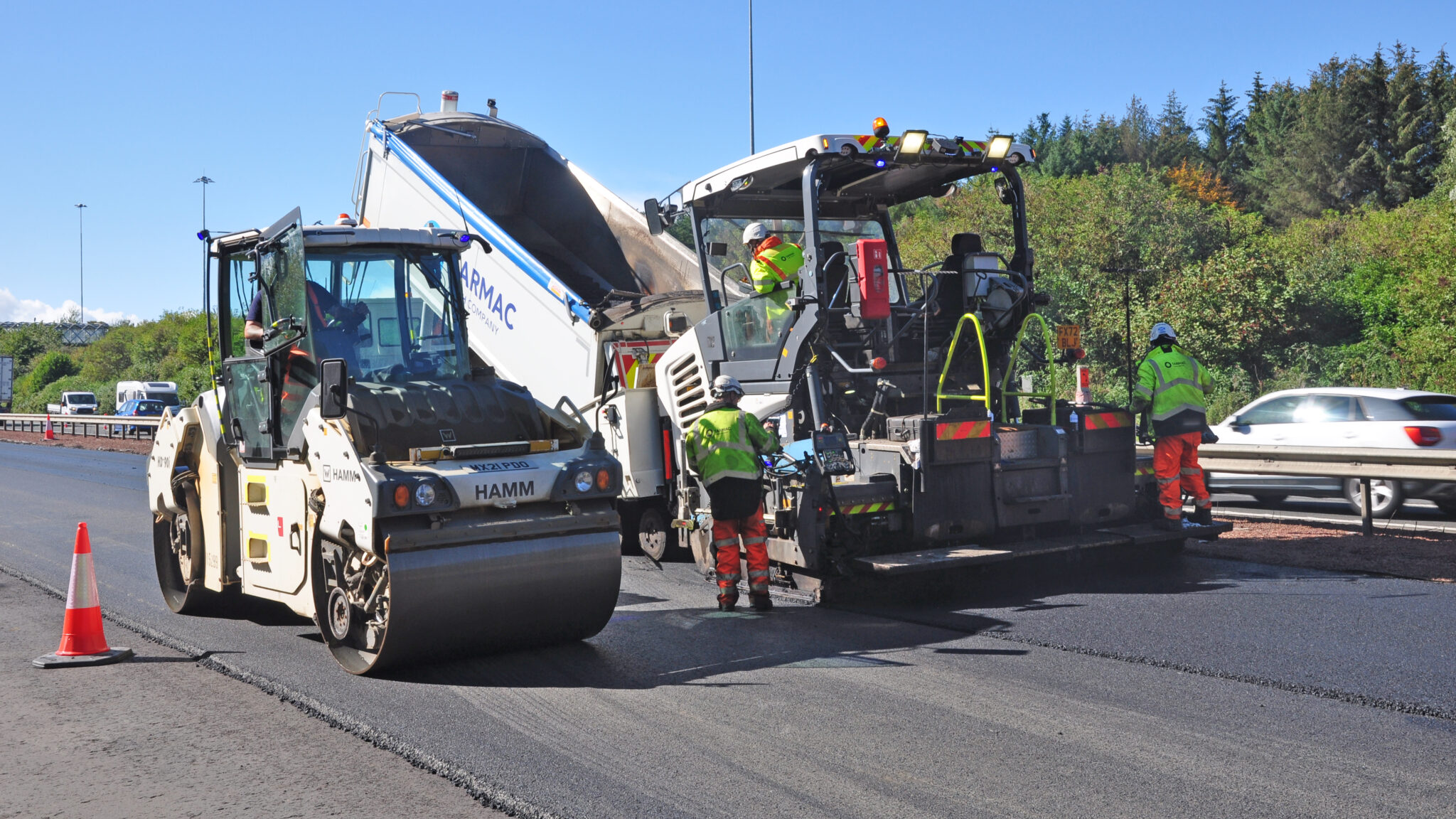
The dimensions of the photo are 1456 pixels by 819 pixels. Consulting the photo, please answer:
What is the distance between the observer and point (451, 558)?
5527 mm

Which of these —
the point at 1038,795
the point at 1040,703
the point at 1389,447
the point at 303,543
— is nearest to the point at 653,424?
the point at 303,543

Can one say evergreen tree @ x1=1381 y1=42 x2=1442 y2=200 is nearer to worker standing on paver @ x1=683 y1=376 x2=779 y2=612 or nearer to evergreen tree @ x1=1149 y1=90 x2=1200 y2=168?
evergreen tree @ x1=1149 y1=90 x2=1200 y2=168

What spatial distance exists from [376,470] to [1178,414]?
6064mm

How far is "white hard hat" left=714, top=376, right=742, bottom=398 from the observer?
7355 mm

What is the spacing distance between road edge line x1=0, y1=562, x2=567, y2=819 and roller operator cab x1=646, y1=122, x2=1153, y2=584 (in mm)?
2973

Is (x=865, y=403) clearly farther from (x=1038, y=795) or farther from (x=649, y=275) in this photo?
(x=1038, y=795)

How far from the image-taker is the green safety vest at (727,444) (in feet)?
23.7

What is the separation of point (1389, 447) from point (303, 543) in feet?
31.4

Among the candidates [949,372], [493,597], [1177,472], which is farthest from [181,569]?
[1177,472]

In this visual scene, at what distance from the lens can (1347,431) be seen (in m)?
11.3

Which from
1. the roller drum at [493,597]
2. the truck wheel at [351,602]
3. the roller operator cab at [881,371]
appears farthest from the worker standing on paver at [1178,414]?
the truck wheel at [351,602]

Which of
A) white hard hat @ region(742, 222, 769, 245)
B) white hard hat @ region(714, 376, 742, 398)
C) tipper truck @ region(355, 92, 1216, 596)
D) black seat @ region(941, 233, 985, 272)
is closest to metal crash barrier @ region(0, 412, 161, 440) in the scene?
tipper truck @ region(355, 92, 1216, 596)

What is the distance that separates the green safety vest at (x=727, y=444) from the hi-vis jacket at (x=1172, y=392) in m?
3.16

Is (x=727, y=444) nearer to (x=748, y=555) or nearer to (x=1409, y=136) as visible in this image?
(x=748, y=555)
